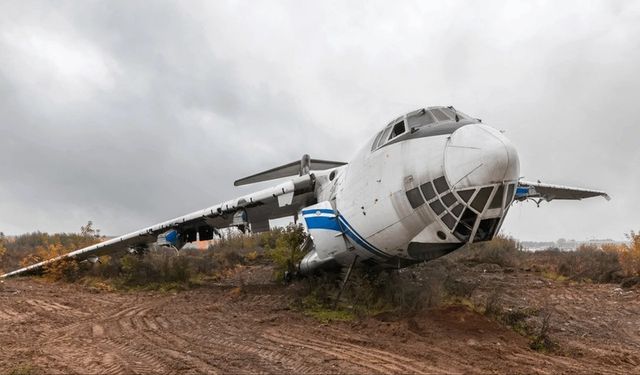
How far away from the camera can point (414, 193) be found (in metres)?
7.70

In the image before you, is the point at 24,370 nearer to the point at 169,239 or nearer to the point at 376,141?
the point at 376,141

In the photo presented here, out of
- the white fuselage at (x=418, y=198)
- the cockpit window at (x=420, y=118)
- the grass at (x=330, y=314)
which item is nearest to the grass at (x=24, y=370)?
the grass at (x=330, y=314)

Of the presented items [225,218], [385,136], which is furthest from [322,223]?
Result: [225,218]

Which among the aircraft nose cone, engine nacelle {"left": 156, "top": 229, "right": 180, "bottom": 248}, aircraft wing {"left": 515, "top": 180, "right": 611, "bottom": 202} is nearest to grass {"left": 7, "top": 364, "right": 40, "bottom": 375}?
the aircraft nose cone

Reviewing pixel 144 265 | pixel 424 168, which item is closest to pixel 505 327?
pixel 424 168

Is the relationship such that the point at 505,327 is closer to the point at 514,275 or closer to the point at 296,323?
the point at 296,323

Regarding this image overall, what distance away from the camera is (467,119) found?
798 cm

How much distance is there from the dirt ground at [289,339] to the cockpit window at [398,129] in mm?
3606

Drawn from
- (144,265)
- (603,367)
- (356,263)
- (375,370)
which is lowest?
(603,367)

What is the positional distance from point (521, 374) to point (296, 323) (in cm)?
441

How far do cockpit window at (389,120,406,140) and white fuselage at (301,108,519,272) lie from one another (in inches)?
7.7

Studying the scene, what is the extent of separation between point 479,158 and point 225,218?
1086cm

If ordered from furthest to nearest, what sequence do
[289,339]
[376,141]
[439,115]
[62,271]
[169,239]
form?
[62,271], [169,239], [376,141], [439,115], [289,339]

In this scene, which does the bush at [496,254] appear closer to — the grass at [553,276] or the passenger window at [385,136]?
the grass at [553,276]
